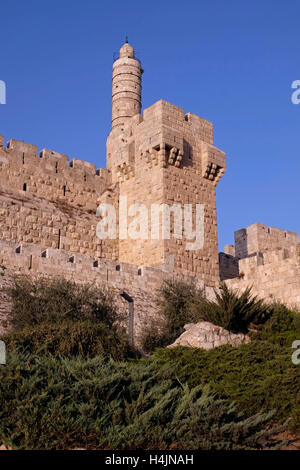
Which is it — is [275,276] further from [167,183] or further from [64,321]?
[64,321]

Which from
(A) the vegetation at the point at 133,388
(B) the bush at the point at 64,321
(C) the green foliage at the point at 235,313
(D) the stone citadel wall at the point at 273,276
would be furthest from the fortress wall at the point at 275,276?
(B) the bush at the point at 64,321

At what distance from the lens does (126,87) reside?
65.6 ft

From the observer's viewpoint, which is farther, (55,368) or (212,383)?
(212,383)

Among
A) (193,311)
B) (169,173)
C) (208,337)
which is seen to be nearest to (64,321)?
(208,337)

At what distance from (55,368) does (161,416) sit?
1.49 metres

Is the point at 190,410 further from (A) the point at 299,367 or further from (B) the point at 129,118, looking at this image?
(B) the point at 129,118

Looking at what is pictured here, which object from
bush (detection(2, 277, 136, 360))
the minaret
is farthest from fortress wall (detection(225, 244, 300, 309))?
the minaret

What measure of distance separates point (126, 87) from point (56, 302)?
1025cm

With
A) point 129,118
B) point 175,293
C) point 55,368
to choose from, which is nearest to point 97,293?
point 175,293

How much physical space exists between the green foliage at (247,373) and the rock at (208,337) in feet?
2.83

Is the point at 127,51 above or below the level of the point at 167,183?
above

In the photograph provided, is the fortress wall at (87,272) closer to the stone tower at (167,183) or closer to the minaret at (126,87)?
the stone tower at (167,183)

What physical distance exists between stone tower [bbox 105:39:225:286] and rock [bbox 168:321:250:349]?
14.3 ft

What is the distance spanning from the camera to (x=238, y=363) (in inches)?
372
